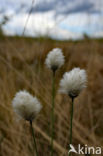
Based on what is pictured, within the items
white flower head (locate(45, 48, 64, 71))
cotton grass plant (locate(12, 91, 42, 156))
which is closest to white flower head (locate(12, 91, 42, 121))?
cotton grass plant (locate(12, 91, 42, 156))

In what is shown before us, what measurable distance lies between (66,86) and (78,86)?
Result: 27 millimetres

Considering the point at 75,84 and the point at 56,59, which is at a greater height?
the point at 56,59

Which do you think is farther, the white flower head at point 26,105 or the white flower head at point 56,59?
the white flower head at point 56,59

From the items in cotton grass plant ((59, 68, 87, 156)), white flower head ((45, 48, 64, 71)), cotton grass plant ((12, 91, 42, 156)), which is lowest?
cotton grass plant ((12, 91, 42, 156))

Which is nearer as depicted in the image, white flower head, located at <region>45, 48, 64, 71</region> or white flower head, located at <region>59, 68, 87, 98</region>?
white flower head, located at <region>59, 68, 87, 98</region>

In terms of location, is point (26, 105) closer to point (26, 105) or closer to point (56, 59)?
point (26, 105)

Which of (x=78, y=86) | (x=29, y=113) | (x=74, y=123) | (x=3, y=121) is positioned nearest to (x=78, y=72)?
(x=78, y=86)

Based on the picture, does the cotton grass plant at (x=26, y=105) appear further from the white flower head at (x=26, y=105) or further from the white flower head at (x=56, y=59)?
the white flower head at (x=56, y=59)

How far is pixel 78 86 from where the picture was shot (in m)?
0.49

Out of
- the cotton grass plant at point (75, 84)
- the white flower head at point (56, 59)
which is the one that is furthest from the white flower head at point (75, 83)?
the white flower head at point (56, 59)

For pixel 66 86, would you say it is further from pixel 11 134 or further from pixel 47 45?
pixel 47 45

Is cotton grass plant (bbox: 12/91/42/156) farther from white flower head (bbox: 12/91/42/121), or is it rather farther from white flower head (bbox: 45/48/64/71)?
white flower head (bbox: 45/48/64/71)

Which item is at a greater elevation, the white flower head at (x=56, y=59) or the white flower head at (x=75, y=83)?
the white flower head at (x=56, y=59)

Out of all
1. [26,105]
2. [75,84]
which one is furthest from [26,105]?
[75,84]
